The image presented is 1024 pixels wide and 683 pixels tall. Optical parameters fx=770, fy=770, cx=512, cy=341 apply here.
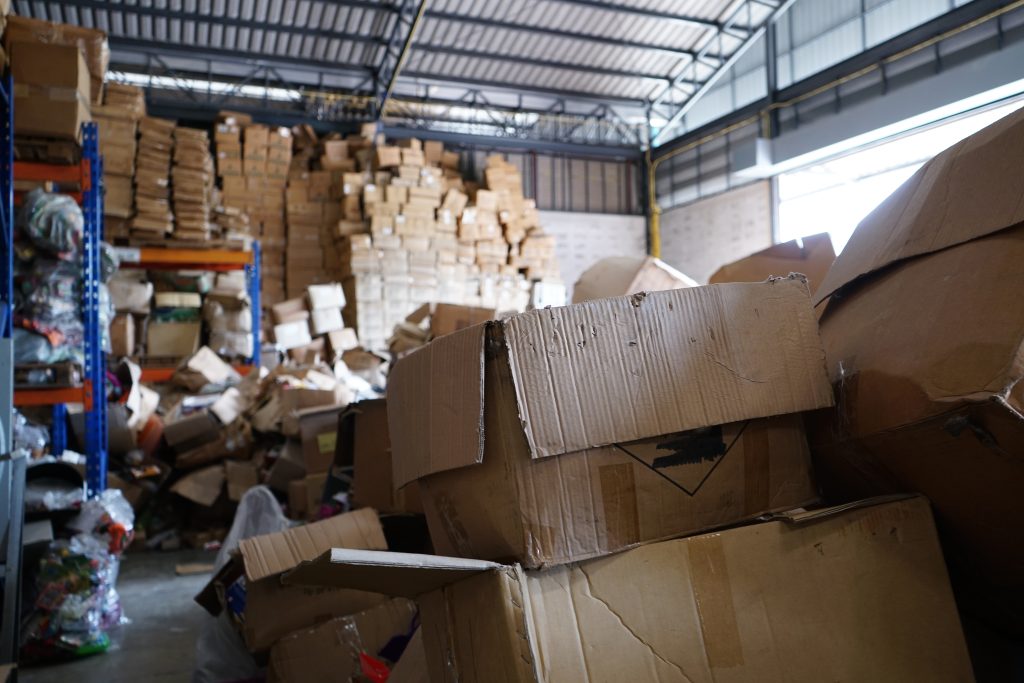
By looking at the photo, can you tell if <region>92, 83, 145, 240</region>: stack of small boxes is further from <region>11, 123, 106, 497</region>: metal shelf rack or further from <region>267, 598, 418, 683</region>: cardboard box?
<region>267, 598, 418, 683</region>: cardboard box

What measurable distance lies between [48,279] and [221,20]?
7.04 metres

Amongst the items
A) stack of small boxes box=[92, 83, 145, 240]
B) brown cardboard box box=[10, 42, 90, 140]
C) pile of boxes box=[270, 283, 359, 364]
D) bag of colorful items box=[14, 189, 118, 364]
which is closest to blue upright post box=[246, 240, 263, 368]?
pile of boxes box=[270, 283, 359, 364]

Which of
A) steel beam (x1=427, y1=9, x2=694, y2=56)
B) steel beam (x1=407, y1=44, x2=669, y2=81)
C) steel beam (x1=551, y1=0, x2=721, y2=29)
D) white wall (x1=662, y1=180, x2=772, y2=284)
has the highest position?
steel beam (x1=551, y1=0, x2=721, y2=29)

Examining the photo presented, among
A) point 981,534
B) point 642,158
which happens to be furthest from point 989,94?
point 981,534

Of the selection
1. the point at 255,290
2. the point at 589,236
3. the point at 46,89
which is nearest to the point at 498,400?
the point at 46,89

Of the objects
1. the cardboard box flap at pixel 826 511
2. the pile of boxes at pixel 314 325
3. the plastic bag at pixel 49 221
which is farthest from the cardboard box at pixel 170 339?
the cardboard box flap at pixel 826 511

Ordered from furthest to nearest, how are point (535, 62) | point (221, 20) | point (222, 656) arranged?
point (535, 62), point (221, 20), point (222, 656)

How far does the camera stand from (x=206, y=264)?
29.2 ft

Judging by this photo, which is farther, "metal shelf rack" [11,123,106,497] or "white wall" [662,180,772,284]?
"white wall" [662,180,772,284]

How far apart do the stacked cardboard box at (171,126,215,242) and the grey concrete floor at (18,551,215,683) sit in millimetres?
5017

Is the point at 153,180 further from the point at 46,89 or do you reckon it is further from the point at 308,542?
the point at 308,542

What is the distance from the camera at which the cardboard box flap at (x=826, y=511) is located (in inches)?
52.4

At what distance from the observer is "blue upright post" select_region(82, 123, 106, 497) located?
4.27 metres

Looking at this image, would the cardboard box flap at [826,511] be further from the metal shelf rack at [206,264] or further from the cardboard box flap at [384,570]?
the metal shelf rack at [206,264]
